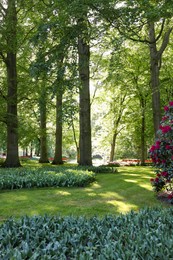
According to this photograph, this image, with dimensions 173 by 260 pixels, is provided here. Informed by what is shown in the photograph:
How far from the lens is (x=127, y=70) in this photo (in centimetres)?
2111

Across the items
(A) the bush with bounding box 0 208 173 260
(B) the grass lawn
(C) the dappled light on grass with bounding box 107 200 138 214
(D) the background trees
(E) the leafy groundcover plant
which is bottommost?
(C) the dappled light on grass with bounding box 107 200 138 214

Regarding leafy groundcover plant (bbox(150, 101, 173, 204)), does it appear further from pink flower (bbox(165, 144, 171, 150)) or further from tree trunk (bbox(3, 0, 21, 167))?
tree trunk (bbox(3, 0, 21, 167))

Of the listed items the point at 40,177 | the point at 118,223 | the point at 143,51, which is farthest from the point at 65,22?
the point at 143,51

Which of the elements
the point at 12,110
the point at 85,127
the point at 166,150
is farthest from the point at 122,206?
the point at 12,110

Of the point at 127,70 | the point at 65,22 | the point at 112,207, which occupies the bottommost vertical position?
the point at 112,207

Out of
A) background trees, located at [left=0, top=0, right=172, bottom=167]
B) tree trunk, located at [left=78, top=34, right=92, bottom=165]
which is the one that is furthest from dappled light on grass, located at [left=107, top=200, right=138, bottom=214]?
tree trunk, located at [left=78, top=34, right=92, bottom=165]

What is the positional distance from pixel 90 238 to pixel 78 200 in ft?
12.1

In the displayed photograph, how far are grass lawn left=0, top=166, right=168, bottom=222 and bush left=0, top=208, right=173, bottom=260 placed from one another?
1.60 metres

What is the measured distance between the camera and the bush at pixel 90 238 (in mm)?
2891

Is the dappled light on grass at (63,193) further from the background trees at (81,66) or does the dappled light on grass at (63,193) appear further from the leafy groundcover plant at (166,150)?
the leafy groundcover plant at (166,150)

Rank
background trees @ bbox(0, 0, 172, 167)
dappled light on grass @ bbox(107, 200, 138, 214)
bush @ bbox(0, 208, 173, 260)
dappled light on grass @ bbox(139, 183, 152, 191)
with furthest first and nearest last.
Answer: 1. dappled light on grass @ bbox(139, 183, 152, 191)
2. background trees @ bbox(0, 0, 172, 167)
3. dappled light on grass @ bbox(107, 200, 138, 214)
4. bush @ bbox(0, 208, 173, 260)

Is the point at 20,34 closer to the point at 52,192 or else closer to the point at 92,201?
the point at 52,192

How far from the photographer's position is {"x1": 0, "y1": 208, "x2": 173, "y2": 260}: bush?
2.89 meters

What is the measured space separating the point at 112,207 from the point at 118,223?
2.42 meters
